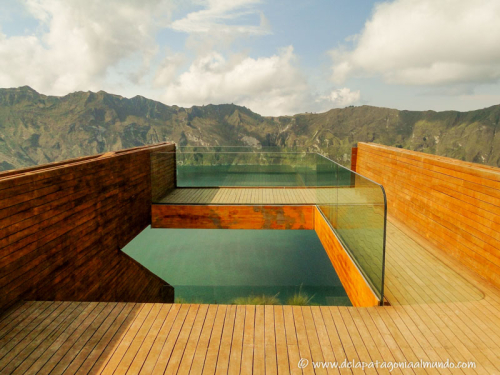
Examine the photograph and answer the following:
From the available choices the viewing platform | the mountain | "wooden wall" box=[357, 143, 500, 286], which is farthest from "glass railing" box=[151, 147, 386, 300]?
the mountain

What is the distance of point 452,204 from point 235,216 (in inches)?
176

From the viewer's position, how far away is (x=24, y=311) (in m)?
3.12

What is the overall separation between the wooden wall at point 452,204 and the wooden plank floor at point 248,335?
19.5 inches

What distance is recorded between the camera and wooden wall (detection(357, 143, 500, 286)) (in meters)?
3.55

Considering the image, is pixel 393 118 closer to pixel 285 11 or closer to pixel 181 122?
pixel 181 122

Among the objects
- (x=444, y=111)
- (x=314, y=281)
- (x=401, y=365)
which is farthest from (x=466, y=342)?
(x=444, y=111)

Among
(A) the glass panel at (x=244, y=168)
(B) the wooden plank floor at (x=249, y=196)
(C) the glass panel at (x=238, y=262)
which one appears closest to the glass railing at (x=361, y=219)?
(B) the wooden plank floor at (x=249, y=196)

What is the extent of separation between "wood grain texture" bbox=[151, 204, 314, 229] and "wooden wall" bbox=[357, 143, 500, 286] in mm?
2030

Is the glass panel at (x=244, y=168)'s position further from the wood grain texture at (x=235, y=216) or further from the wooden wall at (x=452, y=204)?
the wooden wall at (x=452, y=204)

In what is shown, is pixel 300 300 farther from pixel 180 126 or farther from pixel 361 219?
pixel 180 126

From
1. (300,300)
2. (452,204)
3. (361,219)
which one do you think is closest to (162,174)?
(300,300)

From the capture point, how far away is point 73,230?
13.8 feet

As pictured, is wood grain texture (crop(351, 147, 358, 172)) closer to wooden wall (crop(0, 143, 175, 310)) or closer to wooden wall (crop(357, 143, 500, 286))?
wooden wall (crop(357, 143, 500, 286))

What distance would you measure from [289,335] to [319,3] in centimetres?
768
